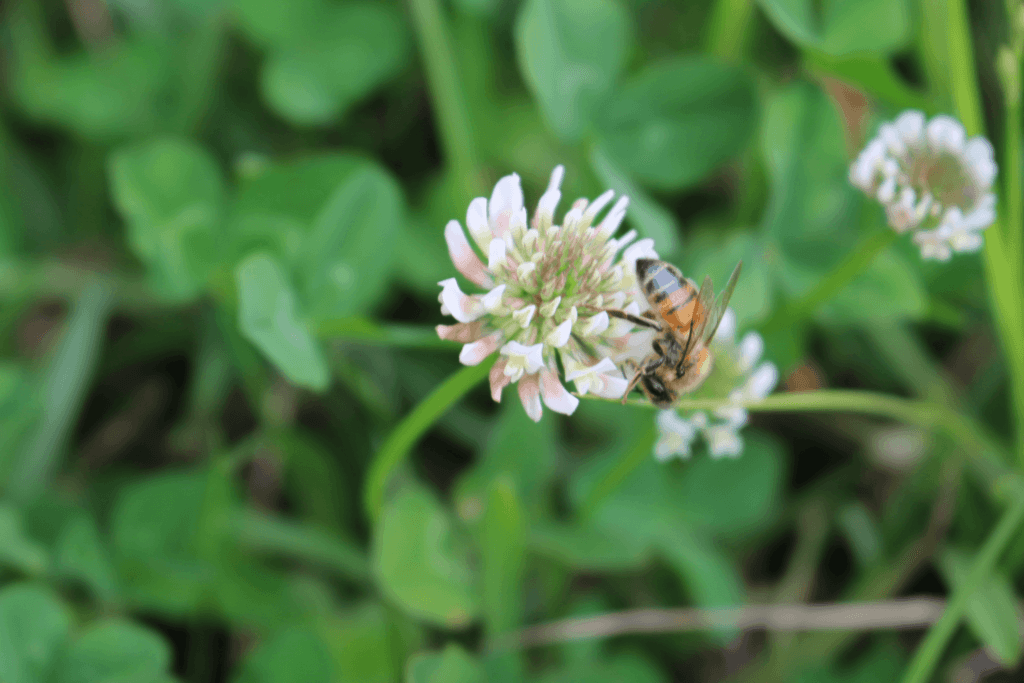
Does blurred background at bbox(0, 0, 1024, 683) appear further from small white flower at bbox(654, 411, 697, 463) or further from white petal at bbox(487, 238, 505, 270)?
white petal at bbox(487, 238, 505, 270)

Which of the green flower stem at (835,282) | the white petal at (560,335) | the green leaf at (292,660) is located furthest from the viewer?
the green leaf at (292,660)

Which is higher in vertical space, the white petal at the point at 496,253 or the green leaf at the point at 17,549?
the white petal at the point at 496,253

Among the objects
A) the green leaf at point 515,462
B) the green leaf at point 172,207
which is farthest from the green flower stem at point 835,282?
the green leaf at point 172,207

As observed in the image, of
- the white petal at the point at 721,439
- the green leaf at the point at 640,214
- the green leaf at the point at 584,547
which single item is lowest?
the green leaf at the point at 584,547

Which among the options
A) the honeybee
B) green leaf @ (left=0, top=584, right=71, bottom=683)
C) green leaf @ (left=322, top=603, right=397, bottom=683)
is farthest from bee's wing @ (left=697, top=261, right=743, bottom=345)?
green leaf @ (left=0, top=584, right=71, bottom=683)

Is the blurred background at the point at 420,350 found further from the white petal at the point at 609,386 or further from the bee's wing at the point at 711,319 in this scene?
the white petal at the point at 609,386

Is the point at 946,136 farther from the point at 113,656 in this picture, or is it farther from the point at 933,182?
the point at 113,656
